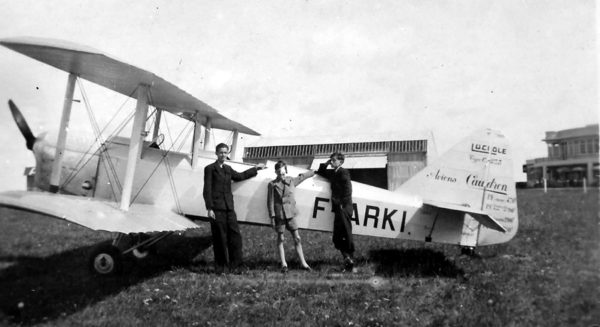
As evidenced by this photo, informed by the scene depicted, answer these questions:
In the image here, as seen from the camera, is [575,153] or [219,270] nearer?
[575,153]

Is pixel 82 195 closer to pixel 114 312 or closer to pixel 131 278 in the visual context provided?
pixel 131 278

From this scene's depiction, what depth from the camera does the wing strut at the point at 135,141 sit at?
5250 mm

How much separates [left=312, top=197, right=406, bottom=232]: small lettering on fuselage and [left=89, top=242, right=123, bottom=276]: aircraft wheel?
114 inches

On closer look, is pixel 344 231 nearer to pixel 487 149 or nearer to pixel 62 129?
pixel 487 149

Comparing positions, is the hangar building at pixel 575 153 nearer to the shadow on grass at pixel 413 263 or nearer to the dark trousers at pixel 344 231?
the shadow on grass at pixel 413 263

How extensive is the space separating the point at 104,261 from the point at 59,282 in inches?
22.1

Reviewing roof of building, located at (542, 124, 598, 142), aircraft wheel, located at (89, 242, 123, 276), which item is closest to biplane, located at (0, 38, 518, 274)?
aircraft wheel, located at (89, 242, 123, 276)

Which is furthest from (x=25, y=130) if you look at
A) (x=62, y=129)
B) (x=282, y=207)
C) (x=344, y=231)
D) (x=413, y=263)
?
(x=413, y=263)

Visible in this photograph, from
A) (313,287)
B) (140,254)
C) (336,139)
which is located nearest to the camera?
(313,287)

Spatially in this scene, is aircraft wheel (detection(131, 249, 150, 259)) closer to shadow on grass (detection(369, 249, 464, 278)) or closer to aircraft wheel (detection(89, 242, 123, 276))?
aircraft wheel (detection(89, 242, 123, 276))

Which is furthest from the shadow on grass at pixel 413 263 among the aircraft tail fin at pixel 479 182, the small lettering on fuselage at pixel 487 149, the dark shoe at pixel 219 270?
the dark shoe at pixel 219 270

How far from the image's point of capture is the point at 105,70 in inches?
208

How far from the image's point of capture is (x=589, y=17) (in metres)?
4.61

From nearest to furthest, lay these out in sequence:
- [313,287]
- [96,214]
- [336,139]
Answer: [96,214] → [313,287] → [336,139]
